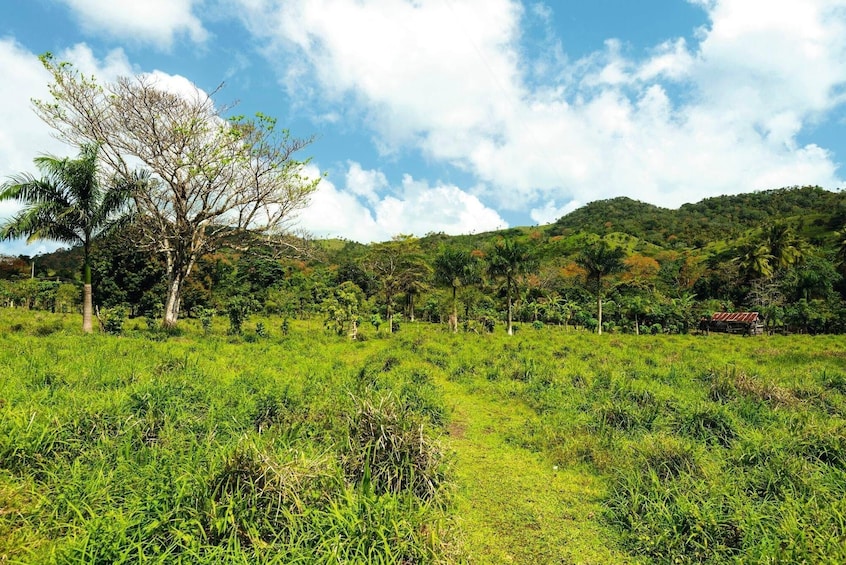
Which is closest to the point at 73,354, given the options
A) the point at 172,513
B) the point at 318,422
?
the point at 318,422

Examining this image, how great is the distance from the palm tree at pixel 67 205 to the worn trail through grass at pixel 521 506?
55.1 feet

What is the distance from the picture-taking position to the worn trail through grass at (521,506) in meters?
4.59

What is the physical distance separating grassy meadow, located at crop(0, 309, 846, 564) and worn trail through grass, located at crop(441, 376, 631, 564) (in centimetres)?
3

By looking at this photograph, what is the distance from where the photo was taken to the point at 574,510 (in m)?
5.46

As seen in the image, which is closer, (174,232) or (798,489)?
(798,489)

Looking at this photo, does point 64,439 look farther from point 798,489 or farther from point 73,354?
point 798,489

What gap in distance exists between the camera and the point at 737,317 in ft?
143

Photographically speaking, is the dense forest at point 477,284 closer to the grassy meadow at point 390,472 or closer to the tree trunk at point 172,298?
the tree trunk at point 172,298

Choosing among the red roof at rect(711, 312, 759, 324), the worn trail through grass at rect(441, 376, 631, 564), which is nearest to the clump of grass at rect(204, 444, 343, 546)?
the worn trail through grass at rect(441, 376, 631, 564)

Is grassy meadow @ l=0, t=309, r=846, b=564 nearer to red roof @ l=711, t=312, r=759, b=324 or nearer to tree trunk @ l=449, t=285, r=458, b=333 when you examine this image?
tree trunk @ l=449, t=285, r=458, b=333

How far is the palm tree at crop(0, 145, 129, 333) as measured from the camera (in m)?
15.8

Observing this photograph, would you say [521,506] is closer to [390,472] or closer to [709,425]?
[390,472]

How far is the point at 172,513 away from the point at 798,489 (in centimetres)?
718

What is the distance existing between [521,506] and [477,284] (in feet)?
106
